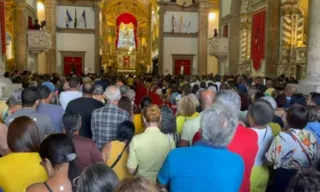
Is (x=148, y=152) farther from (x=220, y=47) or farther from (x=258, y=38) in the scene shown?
(x=220, y=47)

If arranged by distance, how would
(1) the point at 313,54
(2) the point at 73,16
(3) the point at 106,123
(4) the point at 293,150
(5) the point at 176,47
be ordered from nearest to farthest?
(4) the point at 293,150, (3) the point at 106,123, (1) the point at 313,54, (2) the point at 73,16, (5) the point at 176,47

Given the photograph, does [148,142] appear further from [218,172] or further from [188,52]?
[188,52]

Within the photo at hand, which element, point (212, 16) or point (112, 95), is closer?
point (112, 95)

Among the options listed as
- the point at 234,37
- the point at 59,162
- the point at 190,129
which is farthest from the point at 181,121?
the point at 234,37

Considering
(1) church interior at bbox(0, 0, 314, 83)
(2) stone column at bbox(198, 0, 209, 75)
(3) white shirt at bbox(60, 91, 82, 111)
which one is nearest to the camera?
(3) white shirt at bbox(60, 91, 82, 111)

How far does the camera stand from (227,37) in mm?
23125

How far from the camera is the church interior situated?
58.3 feet

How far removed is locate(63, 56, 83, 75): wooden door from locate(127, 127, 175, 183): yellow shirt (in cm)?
2482

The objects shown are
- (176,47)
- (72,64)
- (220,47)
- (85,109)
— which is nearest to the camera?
(85,109)

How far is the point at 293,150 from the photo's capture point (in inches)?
154

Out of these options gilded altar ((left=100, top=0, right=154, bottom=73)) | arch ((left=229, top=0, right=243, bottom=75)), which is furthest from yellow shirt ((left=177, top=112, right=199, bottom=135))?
gilded altar ((left=100, top=0, right=154, bottom=73))

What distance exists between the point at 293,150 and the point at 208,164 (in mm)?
1572

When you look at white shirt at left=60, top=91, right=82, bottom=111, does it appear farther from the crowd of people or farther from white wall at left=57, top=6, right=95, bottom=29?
white wall at left=57, top=6, right=95, bottom=29

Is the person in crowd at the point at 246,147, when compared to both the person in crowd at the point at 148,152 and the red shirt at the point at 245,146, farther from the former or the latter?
the person in crowd at the point at 148,152
